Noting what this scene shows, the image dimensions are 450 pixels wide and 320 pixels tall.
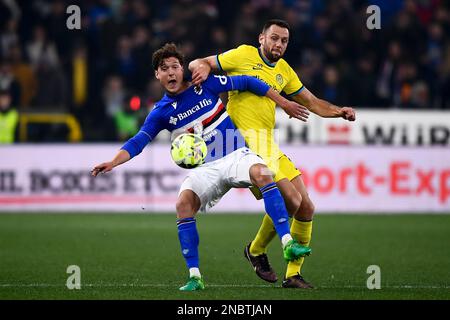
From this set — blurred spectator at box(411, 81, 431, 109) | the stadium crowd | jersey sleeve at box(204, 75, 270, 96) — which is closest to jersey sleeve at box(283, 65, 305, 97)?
jersey sleeve at box(204, 75, 270, 96)

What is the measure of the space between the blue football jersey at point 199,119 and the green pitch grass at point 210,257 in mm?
1235

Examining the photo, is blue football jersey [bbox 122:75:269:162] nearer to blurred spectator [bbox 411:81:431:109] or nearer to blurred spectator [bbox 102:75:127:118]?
blurred spectator [bbox 102:75:127:118]

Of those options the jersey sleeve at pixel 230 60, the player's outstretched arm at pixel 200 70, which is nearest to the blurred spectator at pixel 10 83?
the jersey sleeve at pixel 230 60

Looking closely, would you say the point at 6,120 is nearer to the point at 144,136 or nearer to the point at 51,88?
the point at 51,88

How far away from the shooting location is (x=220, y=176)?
8688 mm

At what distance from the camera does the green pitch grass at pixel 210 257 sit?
843 centimetres

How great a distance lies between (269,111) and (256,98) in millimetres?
193

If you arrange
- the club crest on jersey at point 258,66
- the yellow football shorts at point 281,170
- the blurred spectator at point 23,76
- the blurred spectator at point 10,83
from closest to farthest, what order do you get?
1. the yellow football shorts at point 281,170
2. the club crest on jersey at point 258,66
3. the blurred spectator at point 10,83
4. the blurred spectator at point 23,76

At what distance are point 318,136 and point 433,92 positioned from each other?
294 cm

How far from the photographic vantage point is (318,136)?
63.9ft

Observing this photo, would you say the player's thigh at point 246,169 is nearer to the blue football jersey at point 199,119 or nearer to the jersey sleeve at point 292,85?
the blue football jersey at point 199,119

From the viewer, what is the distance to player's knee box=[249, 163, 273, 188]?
27.8 feet
